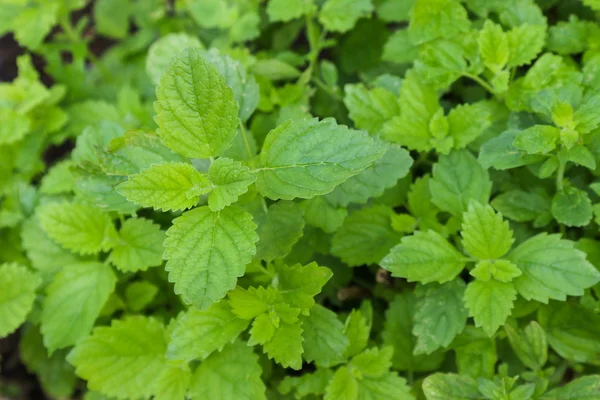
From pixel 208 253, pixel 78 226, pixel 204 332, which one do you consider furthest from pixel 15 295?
pixel 208 253

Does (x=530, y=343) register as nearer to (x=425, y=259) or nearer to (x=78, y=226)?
(x=425, y=259)

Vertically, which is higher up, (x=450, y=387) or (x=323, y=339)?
(x=323, y=339)

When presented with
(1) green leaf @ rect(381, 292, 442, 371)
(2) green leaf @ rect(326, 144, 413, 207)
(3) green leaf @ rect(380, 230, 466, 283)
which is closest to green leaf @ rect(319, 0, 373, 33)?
(2) green leaf @ rect(326, 144, 413, 207)

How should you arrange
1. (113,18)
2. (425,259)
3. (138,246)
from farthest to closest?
1. (113,18)
2. (138,246)
3. (425,259)

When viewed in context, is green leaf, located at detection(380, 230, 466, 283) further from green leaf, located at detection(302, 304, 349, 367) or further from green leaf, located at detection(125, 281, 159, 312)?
green leaf, located at detection(125, 281, 159, 312)

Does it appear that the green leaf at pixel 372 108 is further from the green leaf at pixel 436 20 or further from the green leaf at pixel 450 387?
the green leaf at pixel 450 387

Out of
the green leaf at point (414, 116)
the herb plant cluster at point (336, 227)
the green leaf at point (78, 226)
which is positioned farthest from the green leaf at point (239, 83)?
the green leaf at point (78, 226)

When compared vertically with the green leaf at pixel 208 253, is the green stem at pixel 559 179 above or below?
below
